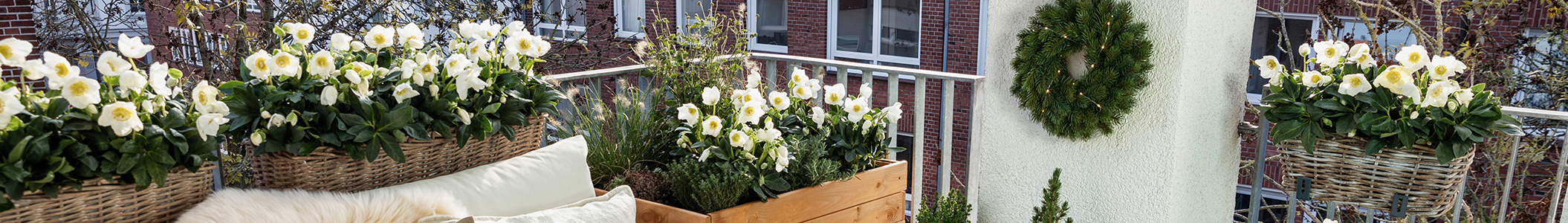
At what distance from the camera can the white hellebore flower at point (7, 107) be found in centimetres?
123

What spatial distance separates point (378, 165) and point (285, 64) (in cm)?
28

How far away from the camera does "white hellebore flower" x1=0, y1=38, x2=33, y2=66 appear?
1.24 m

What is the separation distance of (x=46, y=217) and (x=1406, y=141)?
214 cm

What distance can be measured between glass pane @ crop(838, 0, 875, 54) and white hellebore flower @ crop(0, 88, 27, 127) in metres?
8.25

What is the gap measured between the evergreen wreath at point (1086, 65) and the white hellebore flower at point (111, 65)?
152 centimetres

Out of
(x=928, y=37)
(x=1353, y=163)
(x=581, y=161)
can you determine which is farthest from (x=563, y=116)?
(x=928, y=37)

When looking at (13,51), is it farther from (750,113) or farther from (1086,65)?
(1086,65)

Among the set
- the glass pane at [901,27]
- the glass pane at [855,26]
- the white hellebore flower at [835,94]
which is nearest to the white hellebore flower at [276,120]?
the white hellebore flower at [835,94]

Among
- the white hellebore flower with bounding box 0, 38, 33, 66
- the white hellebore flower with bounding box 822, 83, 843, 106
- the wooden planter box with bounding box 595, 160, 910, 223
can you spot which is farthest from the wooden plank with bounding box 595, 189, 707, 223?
the white hellebore flower with bounding box 0, 38, 33, 66

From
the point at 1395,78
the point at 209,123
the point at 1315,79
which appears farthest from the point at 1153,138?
the point at 209,123

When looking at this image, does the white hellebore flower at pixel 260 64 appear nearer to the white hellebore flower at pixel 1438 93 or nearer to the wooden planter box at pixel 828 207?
the wooden planter box at pixel 828 207

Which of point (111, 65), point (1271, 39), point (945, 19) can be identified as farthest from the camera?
point (945, 19)

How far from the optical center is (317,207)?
1523 millimetres

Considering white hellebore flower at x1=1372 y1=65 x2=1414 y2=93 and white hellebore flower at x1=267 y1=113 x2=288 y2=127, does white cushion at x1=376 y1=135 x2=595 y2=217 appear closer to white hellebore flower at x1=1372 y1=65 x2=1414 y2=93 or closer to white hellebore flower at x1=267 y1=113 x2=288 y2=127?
white hellebore flower at x1=267 y1=113 x2=288 y2=127
